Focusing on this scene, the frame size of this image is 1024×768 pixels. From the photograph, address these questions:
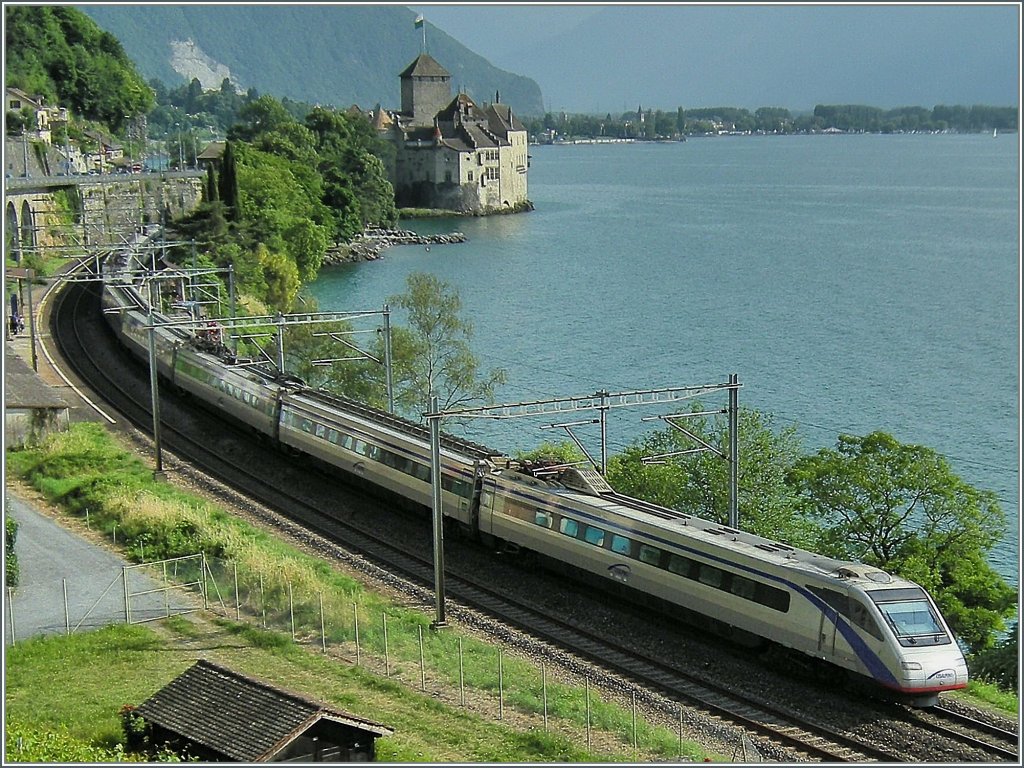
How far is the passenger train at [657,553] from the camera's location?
20.1 m

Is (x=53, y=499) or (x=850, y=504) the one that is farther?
(x=850, y=504)

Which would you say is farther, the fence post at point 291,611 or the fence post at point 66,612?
the fence post at point 291,611

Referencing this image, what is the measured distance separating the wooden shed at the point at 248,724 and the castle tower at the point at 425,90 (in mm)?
152959

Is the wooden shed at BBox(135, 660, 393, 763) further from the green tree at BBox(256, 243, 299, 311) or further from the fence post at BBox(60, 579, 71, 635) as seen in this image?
the green tree at BBox(256, 243, 299, 311)

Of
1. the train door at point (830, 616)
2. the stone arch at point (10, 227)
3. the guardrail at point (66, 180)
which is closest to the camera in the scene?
the train door at point (830, 616)

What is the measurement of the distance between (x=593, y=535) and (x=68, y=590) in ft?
32.3

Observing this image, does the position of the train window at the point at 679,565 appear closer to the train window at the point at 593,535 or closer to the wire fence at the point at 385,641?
the train window at the point at 593,535

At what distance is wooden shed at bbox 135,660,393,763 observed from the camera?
16859 mm

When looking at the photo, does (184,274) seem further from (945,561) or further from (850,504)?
(945,561)

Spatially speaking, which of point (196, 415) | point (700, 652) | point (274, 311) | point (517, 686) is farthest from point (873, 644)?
point (274, 311)

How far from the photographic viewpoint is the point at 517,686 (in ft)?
69.6

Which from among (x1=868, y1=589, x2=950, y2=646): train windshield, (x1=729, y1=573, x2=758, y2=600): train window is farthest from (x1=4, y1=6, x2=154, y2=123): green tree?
(x1=868, y1=589, x2=950, y2=646): train windshield

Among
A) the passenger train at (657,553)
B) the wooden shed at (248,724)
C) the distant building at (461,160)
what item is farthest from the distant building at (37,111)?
the wooden shed at (248,724)

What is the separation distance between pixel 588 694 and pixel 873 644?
4306 millimetres
